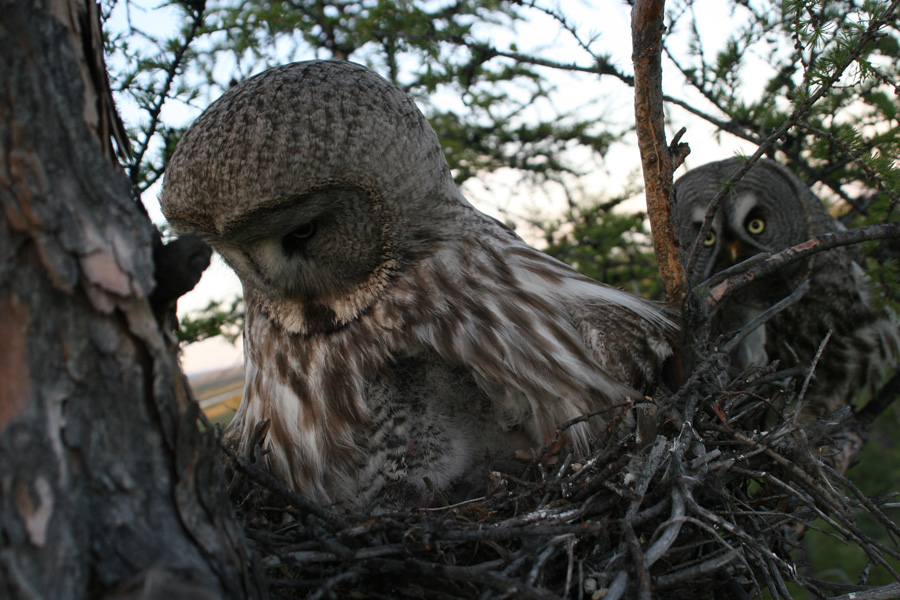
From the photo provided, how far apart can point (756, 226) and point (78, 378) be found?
10.6ft

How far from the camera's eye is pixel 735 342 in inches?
76.8

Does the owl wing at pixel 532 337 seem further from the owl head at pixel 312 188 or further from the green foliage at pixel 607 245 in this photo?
the green foliage at pixel 607 245

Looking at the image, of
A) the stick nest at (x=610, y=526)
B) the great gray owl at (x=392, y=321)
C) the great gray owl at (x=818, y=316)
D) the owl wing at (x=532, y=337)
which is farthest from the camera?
the great gray owl at (x=818, y=316)

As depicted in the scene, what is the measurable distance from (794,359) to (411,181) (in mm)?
2129

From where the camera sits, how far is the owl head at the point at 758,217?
320 cm

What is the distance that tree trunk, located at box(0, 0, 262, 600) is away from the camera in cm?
80

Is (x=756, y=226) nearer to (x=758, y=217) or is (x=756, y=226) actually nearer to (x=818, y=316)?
(x=758, y=217)

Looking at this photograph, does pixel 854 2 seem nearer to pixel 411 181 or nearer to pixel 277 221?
pixel 411 181

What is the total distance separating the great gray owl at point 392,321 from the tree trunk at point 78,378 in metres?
0.79

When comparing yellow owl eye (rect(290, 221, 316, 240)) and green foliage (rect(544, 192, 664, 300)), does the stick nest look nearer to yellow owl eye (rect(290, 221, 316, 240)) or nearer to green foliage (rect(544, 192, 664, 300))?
yellow owl eye (rect(290, 221, 316, 240))

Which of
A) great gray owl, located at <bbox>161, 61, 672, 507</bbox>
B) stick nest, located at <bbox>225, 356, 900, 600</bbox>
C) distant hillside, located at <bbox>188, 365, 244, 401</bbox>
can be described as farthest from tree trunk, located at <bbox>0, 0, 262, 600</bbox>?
distant hillside, located at <bbox>188, 365, 244, 401</bbox>

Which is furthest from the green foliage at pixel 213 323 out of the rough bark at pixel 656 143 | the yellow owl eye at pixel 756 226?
the yellow owl eye at pixel 756 226

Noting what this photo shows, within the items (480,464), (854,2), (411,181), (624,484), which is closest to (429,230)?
(411,181)

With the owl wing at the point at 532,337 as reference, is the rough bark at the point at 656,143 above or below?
above
